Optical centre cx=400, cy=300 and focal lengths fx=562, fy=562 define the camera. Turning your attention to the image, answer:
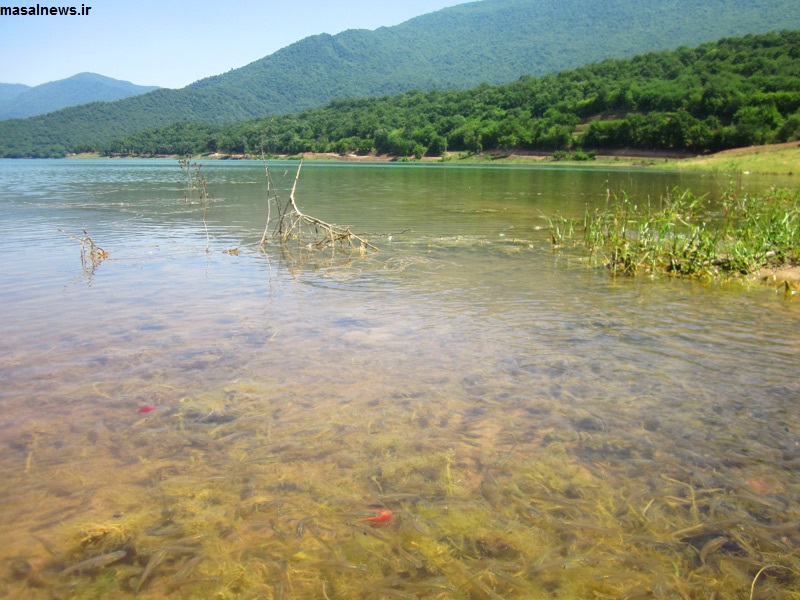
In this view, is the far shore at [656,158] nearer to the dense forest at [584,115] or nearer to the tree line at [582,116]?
the tree line at [582,116]

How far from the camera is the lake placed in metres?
3.13

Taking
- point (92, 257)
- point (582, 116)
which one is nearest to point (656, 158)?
point (582, 116)

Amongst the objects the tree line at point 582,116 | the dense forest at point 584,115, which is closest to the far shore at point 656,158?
the tree line at point 582,116

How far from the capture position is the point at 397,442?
441 cm

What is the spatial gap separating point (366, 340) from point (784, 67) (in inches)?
4227

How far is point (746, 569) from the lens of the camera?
3.10 meters

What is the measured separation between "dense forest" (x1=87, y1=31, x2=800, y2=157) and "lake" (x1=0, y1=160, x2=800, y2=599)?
1539 inches

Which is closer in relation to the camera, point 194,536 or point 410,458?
point 194,536

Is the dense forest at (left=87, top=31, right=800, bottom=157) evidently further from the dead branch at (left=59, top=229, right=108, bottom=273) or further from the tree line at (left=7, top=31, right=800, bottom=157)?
the dead branch at (left=59, top=229, right=108, bottom=273)

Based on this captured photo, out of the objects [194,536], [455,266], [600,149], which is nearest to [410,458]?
[194,536]

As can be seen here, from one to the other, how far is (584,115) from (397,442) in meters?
114

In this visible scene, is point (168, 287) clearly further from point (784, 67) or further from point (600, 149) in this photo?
point (784, 67)

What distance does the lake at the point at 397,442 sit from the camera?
10.3ft

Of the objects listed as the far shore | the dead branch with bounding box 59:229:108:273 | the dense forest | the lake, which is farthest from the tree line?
the lake
